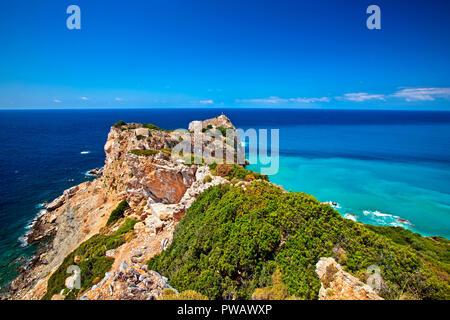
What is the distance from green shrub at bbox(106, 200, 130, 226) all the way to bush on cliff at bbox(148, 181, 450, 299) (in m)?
13.8

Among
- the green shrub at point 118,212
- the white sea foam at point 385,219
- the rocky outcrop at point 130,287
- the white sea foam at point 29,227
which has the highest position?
the rocky outcrop at point 130,287

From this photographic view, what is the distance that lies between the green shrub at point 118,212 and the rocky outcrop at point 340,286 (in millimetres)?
23209

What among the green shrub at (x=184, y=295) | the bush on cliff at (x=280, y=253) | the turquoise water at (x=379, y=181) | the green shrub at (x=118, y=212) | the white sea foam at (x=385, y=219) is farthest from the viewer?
the turquoise water at (x=379, y=181)

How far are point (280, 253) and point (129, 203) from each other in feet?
72.3

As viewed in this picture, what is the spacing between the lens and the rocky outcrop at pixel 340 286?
6.79m

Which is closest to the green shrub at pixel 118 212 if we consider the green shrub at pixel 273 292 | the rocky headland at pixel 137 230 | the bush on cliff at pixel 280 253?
the rocky headland at pixel 137 230

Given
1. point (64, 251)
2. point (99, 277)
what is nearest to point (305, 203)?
point (99, 277)

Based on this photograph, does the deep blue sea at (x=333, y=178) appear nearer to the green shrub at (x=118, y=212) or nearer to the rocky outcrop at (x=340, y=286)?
the green shrub at (x=118, y=212)

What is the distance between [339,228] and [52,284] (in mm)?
22614

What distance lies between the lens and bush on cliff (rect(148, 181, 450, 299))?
25.3ft

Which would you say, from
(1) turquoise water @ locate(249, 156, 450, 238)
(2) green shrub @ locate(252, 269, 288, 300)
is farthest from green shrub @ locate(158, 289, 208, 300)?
(1) turquoise water @ locate(249, 156, 450, 238)

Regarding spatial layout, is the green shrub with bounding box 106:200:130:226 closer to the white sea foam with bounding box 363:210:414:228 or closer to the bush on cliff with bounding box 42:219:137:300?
the bush on cliff with bounding box 42:219:137:300

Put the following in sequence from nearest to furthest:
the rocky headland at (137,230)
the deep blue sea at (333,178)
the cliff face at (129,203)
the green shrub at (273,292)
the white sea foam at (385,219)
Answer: the green shrub at (273,292)
the rocky headland at (137,230)
the cliff face at (129,203)
the white sea foam at (385,219)
the deep blue sea at (333,178)

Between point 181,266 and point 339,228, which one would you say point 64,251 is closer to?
point 181,266
